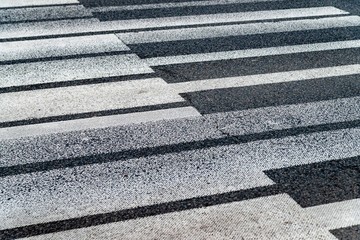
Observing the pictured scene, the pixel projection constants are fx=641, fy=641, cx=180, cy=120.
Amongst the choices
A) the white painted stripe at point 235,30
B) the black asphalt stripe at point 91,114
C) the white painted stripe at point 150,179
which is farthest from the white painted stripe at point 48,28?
the white painted stripe at point 150,179

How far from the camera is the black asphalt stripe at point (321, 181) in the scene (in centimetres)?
458

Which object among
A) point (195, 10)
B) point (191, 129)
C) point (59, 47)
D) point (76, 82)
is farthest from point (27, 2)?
point (191, 129)

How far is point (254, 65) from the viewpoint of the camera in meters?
7.07

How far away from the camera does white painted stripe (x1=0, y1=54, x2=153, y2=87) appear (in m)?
6.50

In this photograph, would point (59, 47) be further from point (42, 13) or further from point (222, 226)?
point (222, 226)

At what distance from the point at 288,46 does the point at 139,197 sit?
3.91 m

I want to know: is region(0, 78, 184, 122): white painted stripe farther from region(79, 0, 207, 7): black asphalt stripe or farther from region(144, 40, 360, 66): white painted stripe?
region(79, 0, 207, 7): black asphalt stripe

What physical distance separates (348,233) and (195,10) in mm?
5507

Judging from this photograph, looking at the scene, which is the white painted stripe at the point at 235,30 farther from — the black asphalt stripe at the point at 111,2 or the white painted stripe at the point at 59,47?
the black asphalt stripe at the point at 111,2

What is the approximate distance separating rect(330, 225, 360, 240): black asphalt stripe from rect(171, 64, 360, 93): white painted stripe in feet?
8.48

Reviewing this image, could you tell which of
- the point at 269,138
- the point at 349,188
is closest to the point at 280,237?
the point at 349,188

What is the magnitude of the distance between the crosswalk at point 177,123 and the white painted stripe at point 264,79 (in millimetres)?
22

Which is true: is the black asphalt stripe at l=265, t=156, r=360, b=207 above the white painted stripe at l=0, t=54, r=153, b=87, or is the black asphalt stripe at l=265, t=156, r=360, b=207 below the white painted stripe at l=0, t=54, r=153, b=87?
above

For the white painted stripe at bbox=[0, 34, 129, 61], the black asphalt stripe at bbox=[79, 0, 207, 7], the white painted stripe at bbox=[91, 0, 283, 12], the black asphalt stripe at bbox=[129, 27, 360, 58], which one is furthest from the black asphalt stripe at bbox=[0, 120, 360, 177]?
the black asphalt stripe at bbox=[79, 0, 207, 7]
